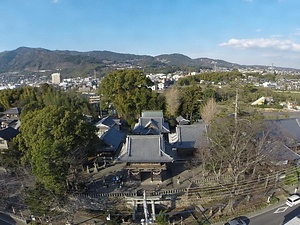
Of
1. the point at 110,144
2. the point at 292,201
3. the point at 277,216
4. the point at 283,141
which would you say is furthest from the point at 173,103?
the point at 277,216

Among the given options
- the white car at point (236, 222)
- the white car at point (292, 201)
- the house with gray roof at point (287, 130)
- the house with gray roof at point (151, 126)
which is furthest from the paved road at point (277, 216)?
the house with gray roof at point (151, 126)

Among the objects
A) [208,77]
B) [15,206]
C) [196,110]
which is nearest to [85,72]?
[208,77]

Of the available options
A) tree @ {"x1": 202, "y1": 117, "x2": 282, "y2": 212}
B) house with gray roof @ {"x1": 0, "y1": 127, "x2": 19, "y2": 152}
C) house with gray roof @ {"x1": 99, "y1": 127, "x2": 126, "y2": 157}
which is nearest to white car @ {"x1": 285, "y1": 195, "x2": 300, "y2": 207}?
tree @ {"x1": 202, "y1": 117, "x2": 282, "y2": 212}

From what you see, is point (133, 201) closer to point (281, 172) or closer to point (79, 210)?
point (79, 210)

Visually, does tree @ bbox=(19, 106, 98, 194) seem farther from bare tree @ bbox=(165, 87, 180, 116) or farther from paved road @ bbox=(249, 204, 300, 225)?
bare tree @ bbox=(165, 87, 180, 116)

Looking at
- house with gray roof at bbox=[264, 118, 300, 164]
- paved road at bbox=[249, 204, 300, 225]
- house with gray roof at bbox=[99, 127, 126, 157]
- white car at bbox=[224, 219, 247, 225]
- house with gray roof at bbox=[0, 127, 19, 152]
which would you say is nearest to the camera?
white car at bbox=[224, 219, 247, 225]

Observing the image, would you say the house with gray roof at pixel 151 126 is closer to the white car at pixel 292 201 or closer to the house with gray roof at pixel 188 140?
the house with gray roof at pixel 188 140
